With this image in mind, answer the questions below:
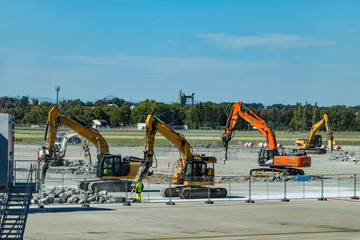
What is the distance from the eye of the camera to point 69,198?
37.2 meters

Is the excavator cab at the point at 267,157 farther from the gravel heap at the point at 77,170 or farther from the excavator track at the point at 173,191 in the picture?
the excavator track at the point at 173,191

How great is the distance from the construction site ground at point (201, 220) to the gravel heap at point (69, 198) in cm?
79

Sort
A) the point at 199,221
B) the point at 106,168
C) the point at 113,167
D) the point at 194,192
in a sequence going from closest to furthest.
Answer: the point at 199,221 < the point at 194,192 < the point at 106,168 < the point at 113,167

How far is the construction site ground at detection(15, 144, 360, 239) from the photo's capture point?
2622 cm

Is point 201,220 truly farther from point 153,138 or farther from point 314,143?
point 314,143

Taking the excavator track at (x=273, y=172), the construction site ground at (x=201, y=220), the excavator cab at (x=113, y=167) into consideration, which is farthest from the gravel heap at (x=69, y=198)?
the excavator track at (x=273, y=172)

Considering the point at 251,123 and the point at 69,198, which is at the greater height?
the point at 251,123

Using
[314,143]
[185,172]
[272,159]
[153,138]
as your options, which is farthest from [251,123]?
[314,143]

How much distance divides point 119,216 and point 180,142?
53.2ft

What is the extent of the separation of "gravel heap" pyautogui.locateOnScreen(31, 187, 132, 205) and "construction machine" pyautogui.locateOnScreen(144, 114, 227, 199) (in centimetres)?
490

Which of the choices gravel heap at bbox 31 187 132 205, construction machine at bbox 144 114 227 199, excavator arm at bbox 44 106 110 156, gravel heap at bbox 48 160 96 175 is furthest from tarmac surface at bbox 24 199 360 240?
gravel heap at bbox 48 160 96 175

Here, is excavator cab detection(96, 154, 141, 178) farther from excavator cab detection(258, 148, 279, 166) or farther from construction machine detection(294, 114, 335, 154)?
construction machine detection(294, 114, 335, 154)

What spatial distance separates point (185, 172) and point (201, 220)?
15889 mm

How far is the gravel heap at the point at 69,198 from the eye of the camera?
118 feet
